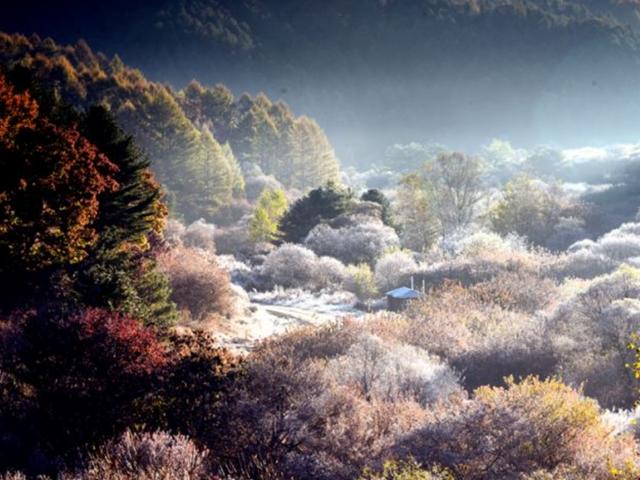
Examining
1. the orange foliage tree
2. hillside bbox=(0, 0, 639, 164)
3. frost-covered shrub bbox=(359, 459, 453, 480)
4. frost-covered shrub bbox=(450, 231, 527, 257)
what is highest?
hillside bbox=(0, 0, 639, 164)

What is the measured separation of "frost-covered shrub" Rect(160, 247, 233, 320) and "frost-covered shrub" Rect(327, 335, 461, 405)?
1012 centimetres

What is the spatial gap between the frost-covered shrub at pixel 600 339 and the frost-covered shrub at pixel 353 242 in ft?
64.1

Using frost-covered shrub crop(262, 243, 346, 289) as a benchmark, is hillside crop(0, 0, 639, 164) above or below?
above

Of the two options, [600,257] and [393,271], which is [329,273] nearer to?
[393,271]

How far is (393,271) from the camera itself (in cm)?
3089

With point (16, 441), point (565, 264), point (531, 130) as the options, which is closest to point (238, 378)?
point (16, 441)

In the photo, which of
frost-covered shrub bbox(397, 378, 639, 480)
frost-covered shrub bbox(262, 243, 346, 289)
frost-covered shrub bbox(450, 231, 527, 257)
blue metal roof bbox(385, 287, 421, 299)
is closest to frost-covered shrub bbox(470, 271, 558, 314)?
blue metal roof bbox(385, 287, 421, 299)

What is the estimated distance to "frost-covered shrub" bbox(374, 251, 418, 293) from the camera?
99.3 ft

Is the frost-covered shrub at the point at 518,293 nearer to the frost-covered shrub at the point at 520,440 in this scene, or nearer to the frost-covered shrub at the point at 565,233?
the frost-covered shrub at the point at 520,440

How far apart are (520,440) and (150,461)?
6.16 metres

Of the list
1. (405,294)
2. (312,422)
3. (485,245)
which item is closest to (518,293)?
(405,294)

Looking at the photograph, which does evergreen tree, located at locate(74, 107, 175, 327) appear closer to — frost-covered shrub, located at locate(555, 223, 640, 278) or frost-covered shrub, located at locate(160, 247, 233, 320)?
frost-covered shrub, located at locate(160, 247, 233, 320)

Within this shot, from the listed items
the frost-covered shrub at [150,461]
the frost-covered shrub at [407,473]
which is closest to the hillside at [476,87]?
the frost-covered shrub at [150,461]

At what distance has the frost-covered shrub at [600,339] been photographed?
43.5 feet
